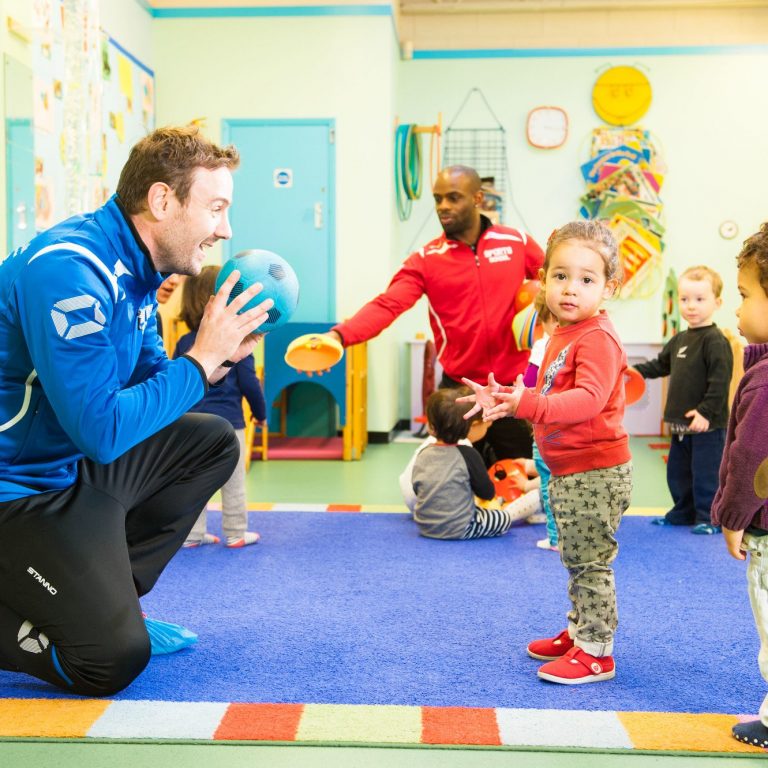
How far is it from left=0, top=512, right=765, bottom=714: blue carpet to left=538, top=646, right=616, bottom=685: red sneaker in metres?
0.02

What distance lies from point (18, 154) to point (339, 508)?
192 cm

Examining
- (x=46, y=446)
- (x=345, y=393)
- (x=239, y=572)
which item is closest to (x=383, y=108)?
(x=345, y=393)

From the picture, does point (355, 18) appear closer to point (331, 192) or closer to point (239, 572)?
point (331, 192)

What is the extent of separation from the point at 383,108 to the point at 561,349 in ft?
13.2

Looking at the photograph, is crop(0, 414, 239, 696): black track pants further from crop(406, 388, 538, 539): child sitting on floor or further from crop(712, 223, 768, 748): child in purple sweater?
crop(406, 388, 538, 539): child sitting on floor

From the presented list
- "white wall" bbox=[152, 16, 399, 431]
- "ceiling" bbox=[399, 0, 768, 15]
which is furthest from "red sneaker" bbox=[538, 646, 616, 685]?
"ceiling" bbox=[399, 0, 768, 15]

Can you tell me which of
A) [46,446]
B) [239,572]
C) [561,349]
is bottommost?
[239,572]

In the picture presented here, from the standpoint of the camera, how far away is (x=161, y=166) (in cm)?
193

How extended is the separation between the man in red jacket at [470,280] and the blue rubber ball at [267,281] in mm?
1437

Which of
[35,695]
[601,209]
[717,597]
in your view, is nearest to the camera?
[35,695]

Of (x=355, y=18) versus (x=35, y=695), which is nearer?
(x=35, y=695)

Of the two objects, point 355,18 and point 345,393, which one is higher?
point 355,18

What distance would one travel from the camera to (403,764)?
1579 mm

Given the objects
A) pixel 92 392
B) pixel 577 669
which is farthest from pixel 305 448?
pixel 92 392
